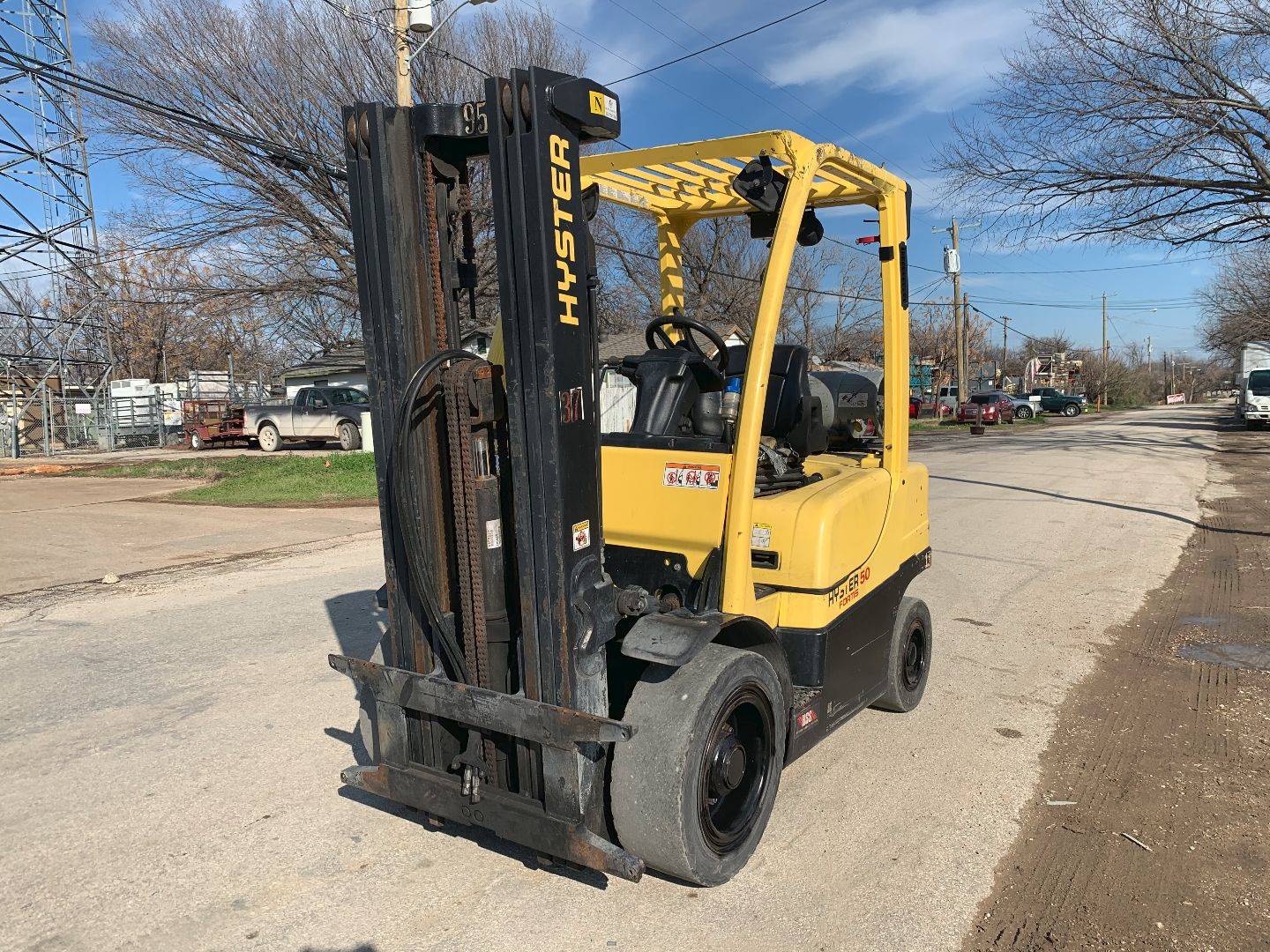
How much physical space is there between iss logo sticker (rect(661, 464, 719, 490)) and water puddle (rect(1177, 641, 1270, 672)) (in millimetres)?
4399

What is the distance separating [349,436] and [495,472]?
22.3 meters

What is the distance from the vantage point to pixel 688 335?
14.6 ft

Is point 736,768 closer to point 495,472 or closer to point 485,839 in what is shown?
point 485,839

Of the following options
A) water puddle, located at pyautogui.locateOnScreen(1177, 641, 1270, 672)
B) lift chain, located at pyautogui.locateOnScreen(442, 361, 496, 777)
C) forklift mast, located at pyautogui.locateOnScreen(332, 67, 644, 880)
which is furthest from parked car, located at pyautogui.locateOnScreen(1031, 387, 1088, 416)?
lift chain, located at pyautogui.locateOnScreen(442, 361, 496, 777)

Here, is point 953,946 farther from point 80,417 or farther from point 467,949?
point 80,417

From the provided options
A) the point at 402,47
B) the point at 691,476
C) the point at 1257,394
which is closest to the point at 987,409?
the point at 1257,394

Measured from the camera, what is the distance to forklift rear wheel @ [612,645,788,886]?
2.87 m

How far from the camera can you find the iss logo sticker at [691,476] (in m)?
3.56

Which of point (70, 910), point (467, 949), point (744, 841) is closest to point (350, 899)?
point (467, 949)

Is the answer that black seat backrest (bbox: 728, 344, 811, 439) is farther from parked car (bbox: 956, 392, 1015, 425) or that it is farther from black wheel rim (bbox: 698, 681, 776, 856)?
parked car (bbox: 956, 392, 1015, 425)

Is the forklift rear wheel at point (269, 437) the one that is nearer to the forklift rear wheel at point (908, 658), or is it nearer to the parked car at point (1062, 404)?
the forklift rear wheel at point (908, 658)

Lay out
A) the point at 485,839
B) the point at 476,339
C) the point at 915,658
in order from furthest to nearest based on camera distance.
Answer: the point at 476,339, the point at 915,658, the point at 485,839

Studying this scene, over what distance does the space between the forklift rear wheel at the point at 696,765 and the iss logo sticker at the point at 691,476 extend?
71 cm

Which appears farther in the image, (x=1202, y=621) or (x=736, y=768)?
(x=1202, y=621)
